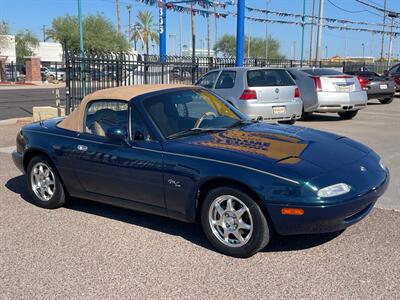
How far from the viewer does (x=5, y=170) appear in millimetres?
7750

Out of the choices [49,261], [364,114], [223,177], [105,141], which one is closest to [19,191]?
[105,141]

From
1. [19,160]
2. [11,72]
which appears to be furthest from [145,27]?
[19,160]

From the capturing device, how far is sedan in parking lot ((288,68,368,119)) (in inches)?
509

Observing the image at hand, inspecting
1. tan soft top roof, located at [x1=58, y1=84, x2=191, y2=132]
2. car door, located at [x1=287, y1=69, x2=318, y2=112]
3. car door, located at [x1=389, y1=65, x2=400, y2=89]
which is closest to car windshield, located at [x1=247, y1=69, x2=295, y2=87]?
car door, located at [x1=287, y1=69, x2=318, y2=112]

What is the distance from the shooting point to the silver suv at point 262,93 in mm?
10797

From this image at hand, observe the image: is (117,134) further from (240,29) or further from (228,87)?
(240,29)

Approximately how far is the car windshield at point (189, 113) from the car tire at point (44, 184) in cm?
154

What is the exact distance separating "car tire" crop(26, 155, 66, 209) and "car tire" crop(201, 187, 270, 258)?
6.80 ft

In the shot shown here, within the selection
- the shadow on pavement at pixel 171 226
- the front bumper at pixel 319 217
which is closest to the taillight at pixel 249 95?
the shadow on pavement at pixel 171 226

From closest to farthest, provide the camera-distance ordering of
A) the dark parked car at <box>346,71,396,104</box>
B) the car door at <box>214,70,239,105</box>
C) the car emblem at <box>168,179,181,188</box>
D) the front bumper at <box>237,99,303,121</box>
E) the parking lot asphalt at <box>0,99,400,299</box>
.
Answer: the parking lot asphalt at <box>0,99,400,299</box>
the car emblem at <box>168,179,181,188</box>
the front bumper at <box>237,99,303,121</box>
the car door at <box>214,70,239,105</box>
the dark parked car at <box>346,71,396,104</box>

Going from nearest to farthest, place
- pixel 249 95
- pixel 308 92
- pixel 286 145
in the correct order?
pixel 286 145 < pixel 249 95 < pixel 308 92

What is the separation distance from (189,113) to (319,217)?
6.27 feet

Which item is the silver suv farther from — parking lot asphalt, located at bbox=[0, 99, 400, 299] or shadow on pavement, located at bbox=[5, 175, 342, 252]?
shadow on pavement, located at bbox=[5, 175, 342, 252]

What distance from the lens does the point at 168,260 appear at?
418 cm
